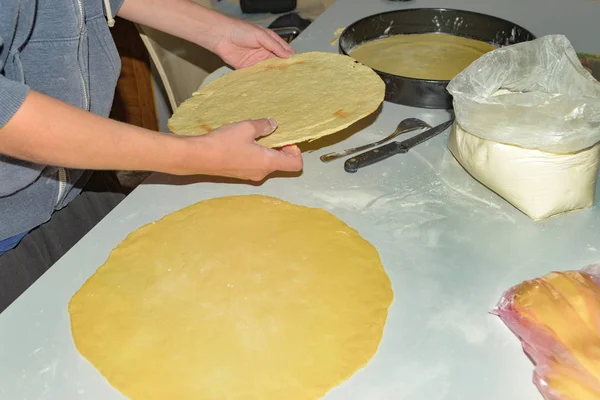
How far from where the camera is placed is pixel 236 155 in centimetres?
105

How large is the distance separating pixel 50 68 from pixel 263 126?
44 cm

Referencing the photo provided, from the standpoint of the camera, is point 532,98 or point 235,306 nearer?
point 235,306

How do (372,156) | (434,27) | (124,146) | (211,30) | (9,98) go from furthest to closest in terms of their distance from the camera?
(434,27) → (211,30) → (372,156) → (124,146) → (9,98)

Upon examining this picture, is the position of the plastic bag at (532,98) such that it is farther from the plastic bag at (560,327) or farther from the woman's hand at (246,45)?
the woman's hand at (246,45)

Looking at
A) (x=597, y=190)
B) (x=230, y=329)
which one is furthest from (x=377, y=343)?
(x=597, y=190)

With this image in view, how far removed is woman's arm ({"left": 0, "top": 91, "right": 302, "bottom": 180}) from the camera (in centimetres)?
85

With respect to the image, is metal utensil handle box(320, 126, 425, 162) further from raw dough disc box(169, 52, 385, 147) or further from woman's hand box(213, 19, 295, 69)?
woman's hand box(213, 19, 295, 69)

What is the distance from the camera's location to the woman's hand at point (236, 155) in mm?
1029

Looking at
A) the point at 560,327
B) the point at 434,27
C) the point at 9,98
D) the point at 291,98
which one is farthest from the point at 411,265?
the point at 434,27

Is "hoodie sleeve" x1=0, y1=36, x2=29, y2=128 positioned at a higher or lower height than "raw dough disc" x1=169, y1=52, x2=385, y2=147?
higher

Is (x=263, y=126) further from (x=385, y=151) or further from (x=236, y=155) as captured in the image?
(x=385, y=151)

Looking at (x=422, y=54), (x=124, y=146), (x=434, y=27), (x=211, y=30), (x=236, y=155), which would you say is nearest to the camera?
(x=124, y=146)

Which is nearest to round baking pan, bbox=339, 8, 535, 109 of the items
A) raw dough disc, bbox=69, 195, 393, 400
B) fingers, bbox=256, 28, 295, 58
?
fingers, bbox=256, 28, 295, 58

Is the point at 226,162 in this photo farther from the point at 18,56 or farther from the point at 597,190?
the point at 597,190
